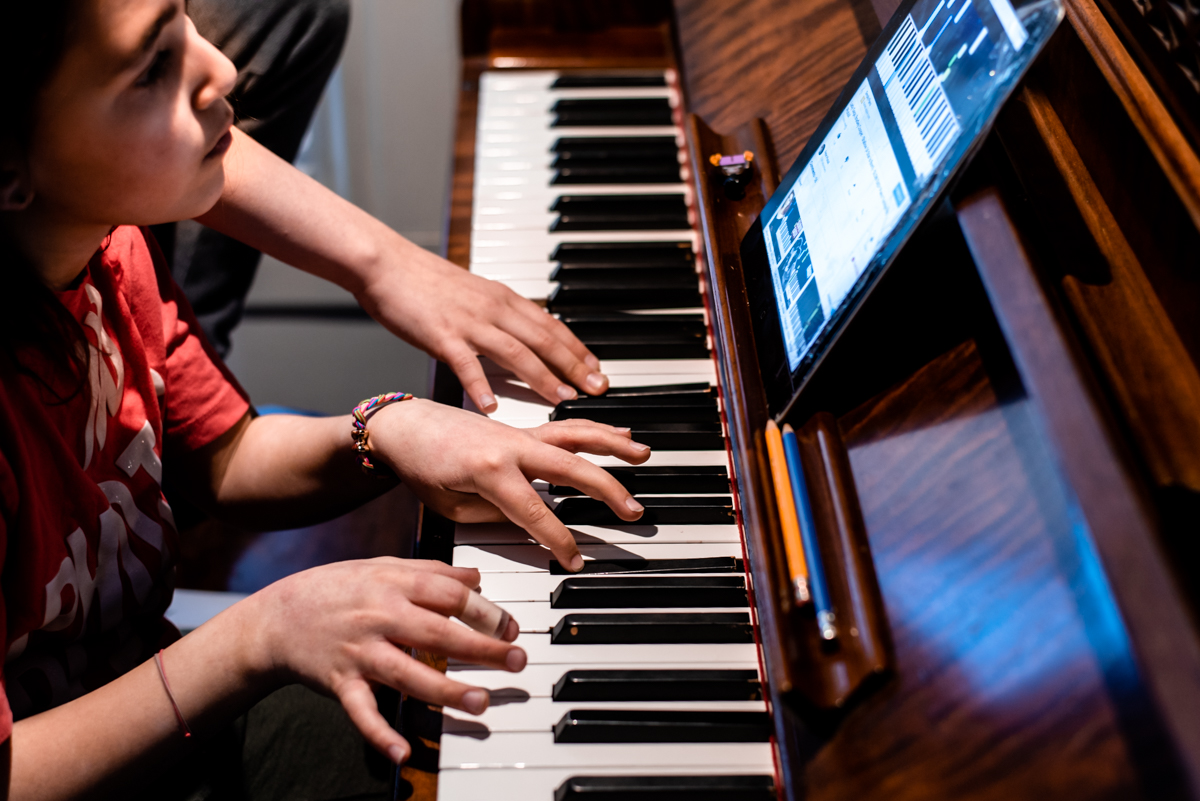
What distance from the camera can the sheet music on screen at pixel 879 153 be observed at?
0.71 meters

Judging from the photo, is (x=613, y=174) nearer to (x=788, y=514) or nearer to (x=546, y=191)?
(x=546, y=191)

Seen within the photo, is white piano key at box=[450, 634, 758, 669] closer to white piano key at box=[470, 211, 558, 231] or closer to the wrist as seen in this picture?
the wrist

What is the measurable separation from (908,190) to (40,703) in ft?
2.93

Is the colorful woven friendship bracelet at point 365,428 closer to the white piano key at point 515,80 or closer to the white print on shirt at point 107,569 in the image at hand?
the white print on shirt at point 107,569

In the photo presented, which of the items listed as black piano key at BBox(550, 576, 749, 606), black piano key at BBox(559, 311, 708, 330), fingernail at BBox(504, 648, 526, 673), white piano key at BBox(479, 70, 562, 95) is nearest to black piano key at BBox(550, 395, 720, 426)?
black piano key at BBox(559, 311, 708, 330)

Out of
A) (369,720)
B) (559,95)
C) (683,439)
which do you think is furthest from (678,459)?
(559,95)

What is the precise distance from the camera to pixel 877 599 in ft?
2.35

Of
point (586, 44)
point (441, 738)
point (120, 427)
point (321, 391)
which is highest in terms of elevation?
point (321, 391)

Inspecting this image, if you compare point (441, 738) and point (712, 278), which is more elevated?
point (712, 278)

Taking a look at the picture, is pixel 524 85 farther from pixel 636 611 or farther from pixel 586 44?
pixel 636 611

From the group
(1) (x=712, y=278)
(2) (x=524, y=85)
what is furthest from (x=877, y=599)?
(2) (x=524, y=85)

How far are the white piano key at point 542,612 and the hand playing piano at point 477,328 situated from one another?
0.92 ft

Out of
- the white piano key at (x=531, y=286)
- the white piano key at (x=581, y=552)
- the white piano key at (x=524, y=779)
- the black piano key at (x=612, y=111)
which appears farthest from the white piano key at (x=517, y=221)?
the white piano key at (x=524, y=779)

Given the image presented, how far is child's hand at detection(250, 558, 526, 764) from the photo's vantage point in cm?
73
